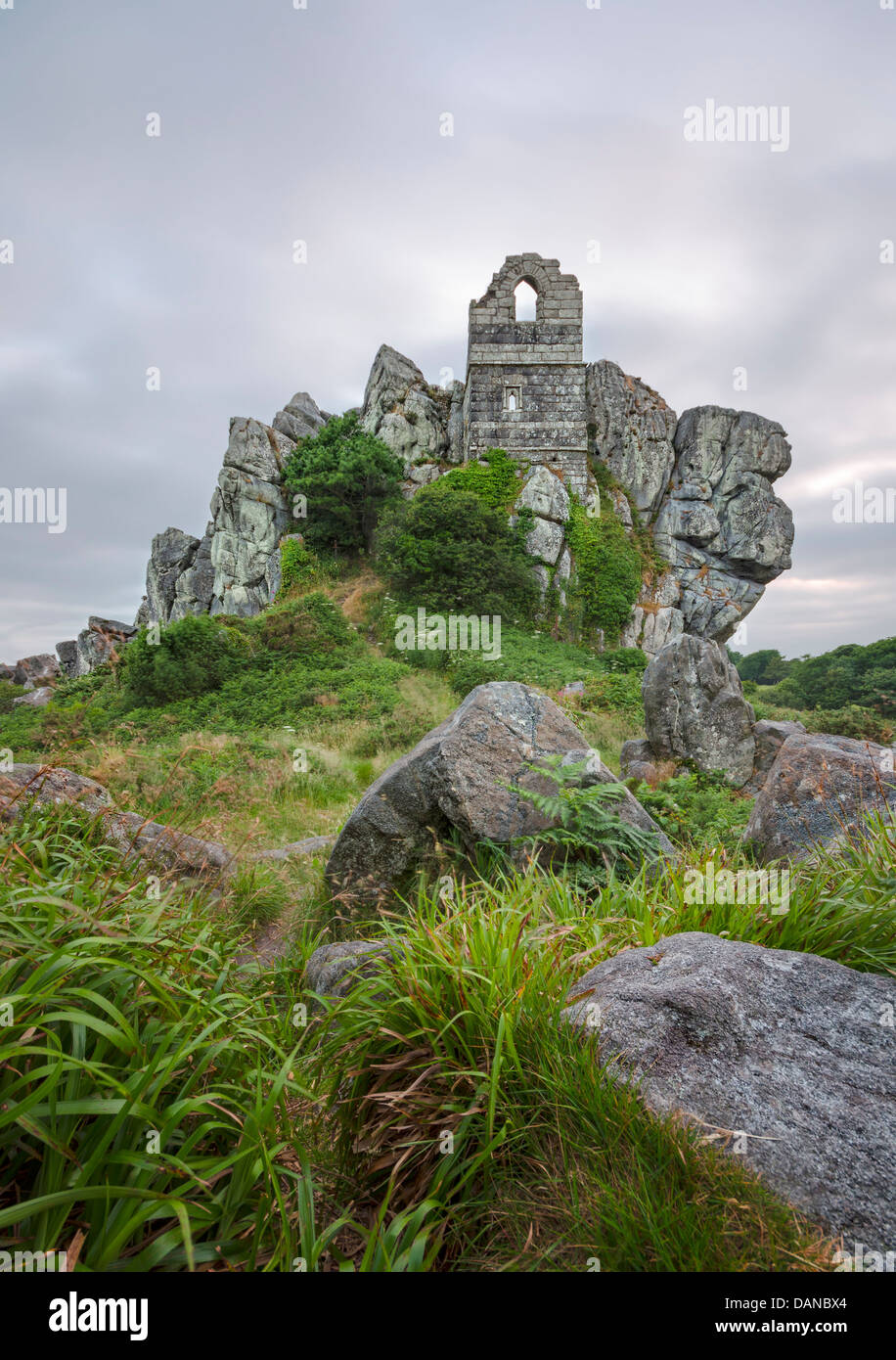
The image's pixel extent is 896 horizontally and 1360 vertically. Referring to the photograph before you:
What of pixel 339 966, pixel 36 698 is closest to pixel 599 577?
pixel 36 698

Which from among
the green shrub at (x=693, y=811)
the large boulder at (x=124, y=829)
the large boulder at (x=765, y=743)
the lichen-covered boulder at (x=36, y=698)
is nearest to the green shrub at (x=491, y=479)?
the lichen-covered boulder at (x=36, y=698)

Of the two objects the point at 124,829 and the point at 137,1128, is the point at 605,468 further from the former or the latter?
the point at 137,1128

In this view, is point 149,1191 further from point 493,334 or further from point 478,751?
point 493,334

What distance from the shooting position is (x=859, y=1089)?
196cm

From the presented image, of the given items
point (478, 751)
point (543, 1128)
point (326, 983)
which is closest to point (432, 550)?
point (478, 751)

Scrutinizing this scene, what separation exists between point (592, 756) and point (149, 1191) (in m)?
4.25

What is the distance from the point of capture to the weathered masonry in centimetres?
2581

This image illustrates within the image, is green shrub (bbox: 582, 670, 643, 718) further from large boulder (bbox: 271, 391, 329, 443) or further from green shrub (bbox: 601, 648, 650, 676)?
large boulder (bbox: 271, 391, 329, 443)

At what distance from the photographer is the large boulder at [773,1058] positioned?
68.2 inches

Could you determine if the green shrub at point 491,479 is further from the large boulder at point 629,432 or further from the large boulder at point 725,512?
the large boulder at point 725,512

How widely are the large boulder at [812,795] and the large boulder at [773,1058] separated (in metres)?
2.73

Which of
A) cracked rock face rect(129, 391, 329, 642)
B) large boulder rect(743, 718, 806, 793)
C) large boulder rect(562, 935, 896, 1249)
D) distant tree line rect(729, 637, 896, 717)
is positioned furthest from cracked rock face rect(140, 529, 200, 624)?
large boulder rect(562, 935, 896, 1249)

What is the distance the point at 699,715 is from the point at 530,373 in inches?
806

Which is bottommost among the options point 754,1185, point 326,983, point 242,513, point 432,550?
point 326,983
